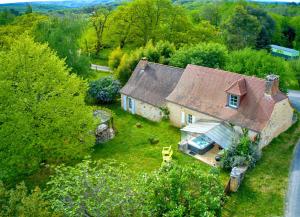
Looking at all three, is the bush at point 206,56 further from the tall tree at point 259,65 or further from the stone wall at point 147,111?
the stone wall at point 147,111

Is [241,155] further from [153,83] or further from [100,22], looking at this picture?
[100,22]

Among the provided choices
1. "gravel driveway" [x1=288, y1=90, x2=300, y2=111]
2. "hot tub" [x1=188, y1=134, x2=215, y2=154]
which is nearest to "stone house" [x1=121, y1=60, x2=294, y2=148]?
"hot tub" [x1=188, y1=134, x2=215, y2=154]

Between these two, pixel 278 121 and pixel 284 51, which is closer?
pixel 278 121

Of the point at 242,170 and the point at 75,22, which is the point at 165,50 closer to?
the point at 75,22

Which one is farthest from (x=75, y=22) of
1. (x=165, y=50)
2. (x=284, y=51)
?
(x=284, y=51)

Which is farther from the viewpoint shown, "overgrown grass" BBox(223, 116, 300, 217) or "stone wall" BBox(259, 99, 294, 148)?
"stone wall" BBox(259, 99, 294, 148)

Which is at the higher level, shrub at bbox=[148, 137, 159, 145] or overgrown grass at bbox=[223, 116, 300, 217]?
overgrown grass at bbox=[223, 116, 300, 217]

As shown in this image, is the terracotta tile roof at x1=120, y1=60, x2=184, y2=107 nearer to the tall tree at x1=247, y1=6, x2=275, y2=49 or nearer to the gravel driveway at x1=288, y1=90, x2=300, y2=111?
the gravel driveway at x1=288, y1=90, x2=300, y2=111

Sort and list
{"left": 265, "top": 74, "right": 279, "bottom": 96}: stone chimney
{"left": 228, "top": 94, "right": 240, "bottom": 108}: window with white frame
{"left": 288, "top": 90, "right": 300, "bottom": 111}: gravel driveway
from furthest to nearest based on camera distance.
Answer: {"left": 288, "top": 90, "right": 300, "bottom": 111}: gravel driveway, {"left": 228, "top": 94, "right": 240, "bottom": 108}: window with white frame, {"left": 265, "top": 74, "right": 279, "bottom": 96}: stone chimney

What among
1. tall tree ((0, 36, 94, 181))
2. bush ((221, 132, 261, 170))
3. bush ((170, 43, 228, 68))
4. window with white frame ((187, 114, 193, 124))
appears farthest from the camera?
bush ((170, 43, 228, 68))
